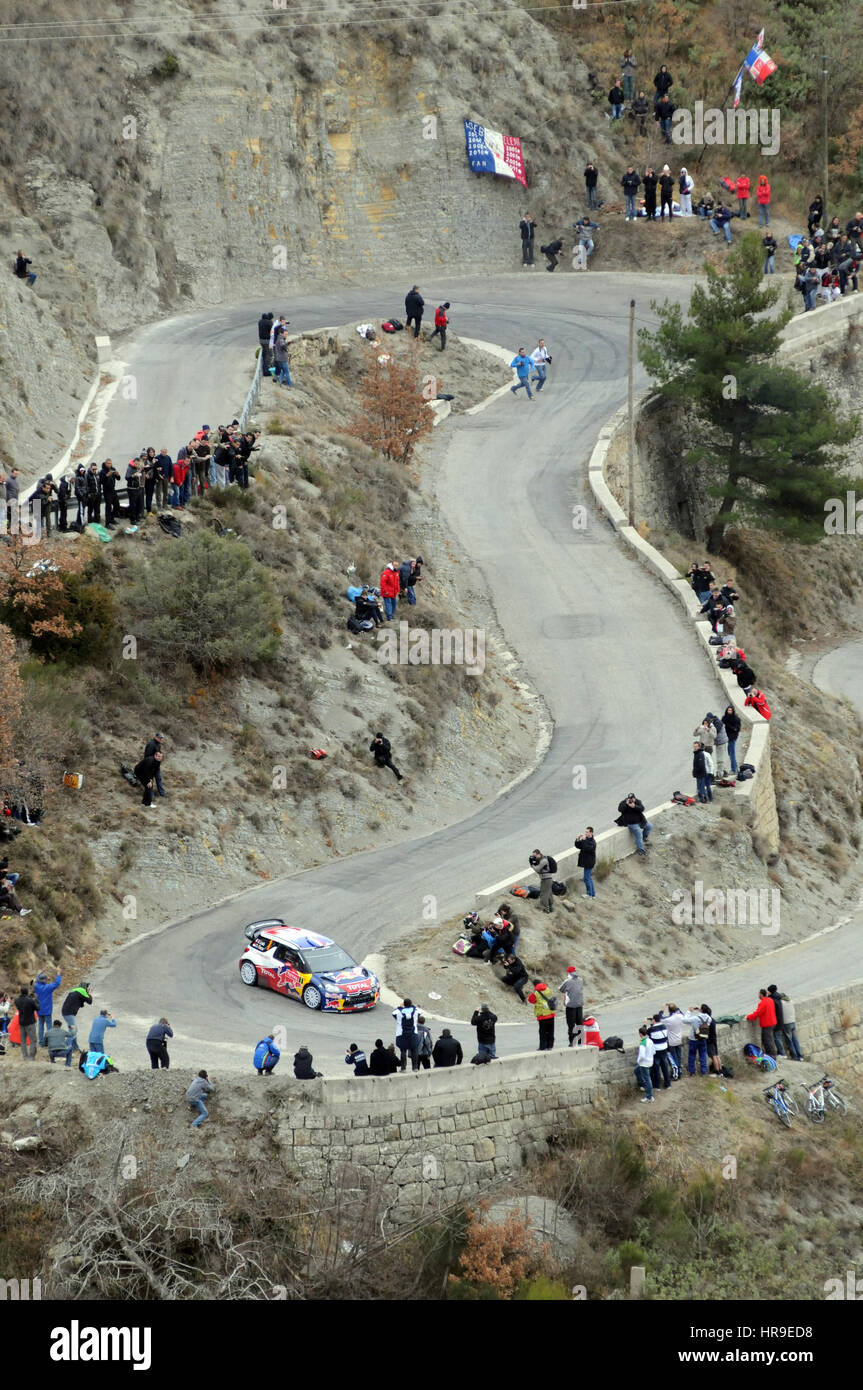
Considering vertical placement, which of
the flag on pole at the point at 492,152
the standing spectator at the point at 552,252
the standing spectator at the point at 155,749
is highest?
the flag on pole at the point at 492,152

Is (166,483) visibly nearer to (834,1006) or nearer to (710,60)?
(834,1006)

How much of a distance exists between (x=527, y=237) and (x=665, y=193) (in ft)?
15.6

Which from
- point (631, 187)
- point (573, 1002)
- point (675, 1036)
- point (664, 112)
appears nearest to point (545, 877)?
point (573, 1002)

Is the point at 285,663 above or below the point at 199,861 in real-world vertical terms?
above

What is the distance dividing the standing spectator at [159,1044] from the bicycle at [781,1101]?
346 inches

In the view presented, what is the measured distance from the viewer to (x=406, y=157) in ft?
201

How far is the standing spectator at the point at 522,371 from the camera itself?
5309 cm

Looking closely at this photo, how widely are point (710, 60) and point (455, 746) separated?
39587 mm

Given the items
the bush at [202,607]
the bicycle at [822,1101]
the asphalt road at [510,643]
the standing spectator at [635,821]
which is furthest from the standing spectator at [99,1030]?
the standing spectator at [635,821]

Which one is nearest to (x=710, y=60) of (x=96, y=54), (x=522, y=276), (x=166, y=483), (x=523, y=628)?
(x=522, y=276)

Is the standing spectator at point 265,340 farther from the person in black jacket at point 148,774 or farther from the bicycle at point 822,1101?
the bicycle at point 822,1101

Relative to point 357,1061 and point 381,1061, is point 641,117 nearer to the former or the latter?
point 357,1061

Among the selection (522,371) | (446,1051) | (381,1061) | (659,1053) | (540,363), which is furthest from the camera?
(540,363)

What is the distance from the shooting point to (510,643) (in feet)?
140
